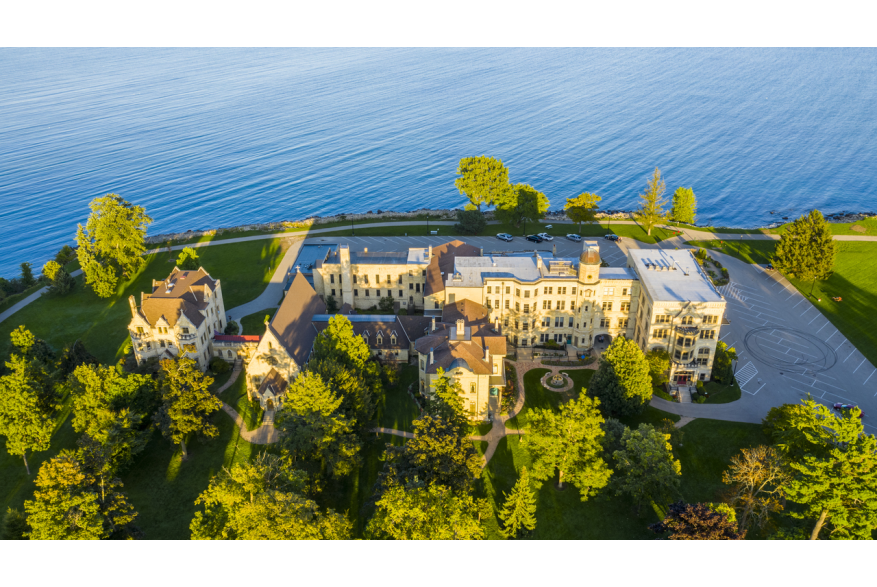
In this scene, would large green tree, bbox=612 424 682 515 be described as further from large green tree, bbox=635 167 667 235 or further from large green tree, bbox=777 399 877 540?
large green tree, bbox=635 167 667 235

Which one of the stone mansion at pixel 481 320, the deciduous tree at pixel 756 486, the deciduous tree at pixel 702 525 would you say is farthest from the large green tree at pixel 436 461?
the deciduous tree at pixel 756 486

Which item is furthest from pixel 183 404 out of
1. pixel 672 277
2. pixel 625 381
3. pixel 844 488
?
pixel 672 277

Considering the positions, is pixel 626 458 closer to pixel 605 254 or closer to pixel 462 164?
pixel 605 254

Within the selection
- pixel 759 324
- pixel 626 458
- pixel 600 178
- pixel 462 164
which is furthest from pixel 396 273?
pixel 600 178

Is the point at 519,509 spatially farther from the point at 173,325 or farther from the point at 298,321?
the point at 173,325

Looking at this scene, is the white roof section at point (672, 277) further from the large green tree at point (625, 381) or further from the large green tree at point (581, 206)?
the large green tree at point (581, 206)

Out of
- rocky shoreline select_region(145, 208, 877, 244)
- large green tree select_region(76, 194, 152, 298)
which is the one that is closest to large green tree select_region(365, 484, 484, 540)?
large green tree select_region(76, 194, 152, 298)
